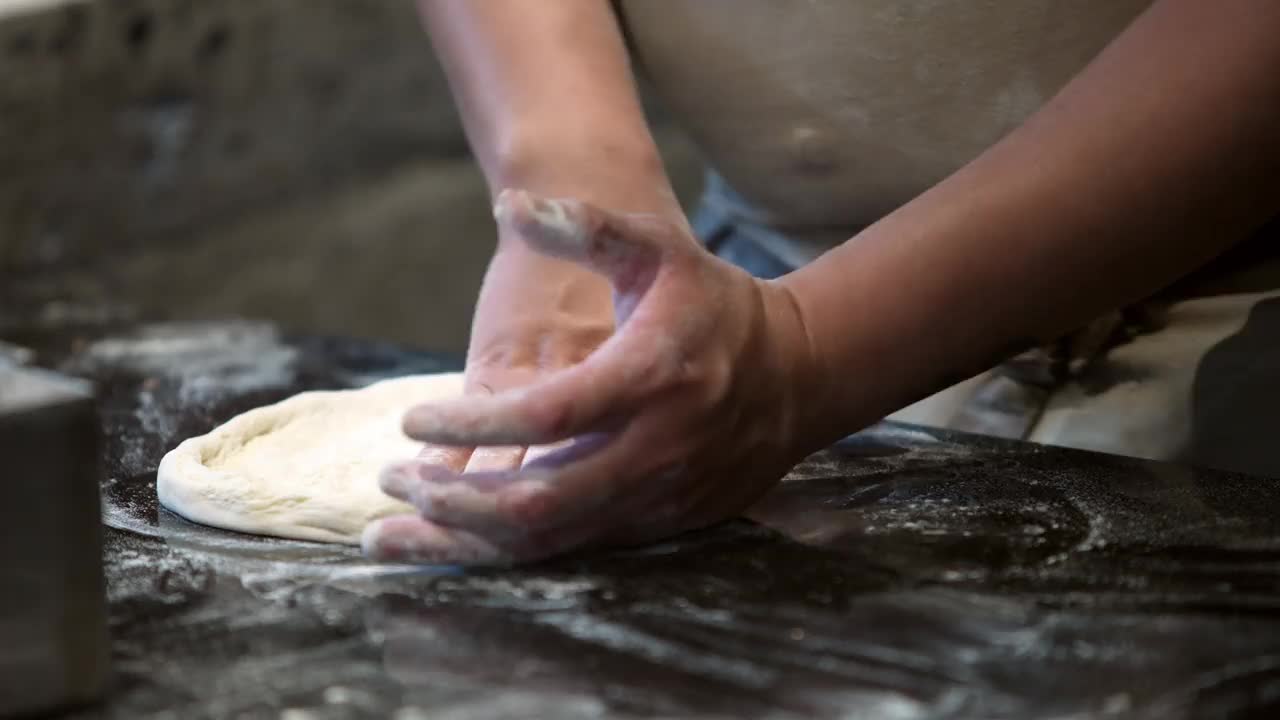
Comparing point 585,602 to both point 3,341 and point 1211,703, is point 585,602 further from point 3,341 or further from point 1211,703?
point 3,341

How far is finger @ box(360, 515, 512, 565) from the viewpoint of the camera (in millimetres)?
844

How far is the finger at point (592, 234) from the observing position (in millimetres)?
807

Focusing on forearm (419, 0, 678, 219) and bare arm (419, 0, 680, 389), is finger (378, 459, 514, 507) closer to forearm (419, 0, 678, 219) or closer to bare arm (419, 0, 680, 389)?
bare arm (419, 0, 680, 389)

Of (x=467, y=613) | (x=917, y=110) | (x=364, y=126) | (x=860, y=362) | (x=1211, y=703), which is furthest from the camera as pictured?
(x=364, y=126)

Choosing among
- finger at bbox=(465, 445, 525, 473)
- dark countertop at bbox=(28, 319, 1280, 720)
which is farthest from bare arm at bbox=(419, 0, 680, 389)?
dark countertop at bbox=(28, 319, 1280, 720)

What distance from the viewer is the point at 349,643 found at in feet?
2.44

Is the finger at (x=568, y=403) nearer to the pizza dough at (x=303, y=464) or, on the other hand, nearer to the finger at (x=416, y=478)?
the finger at (x=416, y=478)

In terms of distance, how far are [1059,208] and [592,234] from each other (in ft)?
1.14

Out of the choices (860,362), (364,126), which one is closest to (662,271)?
(860,362)

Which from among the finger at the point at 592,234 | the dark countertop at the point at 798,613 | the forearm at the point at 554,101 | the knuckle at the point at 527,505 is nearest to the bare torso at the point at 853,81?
the forearm at the point at 554,101

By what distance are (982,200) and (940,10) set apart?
0.29 metres

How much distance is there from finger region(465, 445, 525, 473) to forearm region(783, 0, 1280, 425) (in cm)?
21

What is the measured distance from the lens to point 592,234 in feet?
2.68

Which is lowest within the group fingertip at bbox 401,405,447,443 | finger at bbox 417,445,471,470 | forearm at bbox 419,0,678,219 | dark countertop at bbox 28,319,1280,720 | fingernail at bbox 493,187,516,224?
dark countertop at bbox 28,319,1280,720
